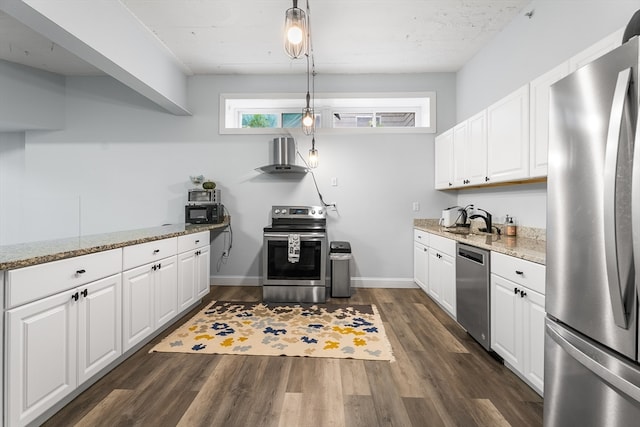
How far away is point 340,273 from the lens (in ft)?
11.6

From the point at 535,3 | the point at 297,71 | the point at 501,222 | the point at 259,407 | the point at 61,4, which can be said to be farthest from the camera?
the point at 297,71

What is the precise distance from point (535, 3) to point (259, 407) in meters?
3.70

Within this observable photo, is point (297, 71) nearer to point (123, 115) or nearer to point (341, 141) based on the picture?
point (341, 141)

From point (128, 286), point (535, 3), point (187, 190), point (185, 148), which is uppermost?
point (535, 3)

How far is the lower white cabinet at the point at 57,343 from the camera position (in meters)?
1.29

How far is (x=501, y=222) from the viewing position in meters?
2.94

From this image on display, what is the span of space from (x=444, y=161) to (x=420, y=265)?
1.33 meters

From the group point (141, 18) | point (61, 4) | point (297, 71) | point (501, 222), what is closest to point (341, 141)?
point (297, 71)

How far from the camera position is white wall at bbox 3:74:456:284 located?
3.96 metres

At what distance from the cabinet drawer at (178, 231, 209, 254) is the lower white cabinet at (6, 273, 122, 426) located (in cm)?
83

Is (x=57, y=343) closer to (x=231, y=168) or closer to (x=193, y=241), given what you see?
(x=193, y=241)

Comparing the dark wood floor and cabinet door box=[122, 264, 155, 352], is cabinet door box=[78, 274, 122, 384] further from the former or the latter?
the dark wood floor

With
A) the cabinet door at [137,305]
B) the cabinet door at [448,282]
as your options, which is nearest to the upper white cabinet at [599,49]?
the cabinet door at [448,282]

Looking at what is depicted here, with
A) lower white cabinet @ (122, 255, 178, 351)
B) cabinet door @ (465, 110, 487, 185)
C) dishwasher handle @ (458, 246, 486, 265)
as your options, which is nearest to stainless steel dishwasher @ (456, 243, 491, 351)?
dishwasher handle @ (458, 246, 486, 265)
